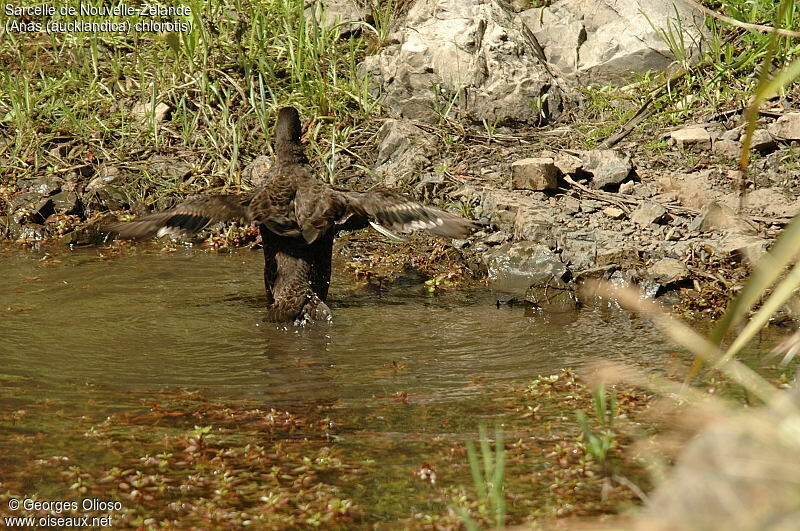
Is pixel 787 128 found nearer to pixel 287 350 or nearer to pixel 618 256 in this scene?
pixel 618 256

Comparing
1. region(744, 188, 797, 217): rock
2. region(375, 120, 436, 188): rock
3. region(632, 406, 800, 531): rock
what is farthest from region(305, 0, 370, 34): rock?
region(632, 406, 800, 531): rock

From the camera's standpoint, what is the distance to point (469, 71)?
9.23m

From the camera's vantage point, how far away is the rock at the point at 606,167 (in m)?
7.93

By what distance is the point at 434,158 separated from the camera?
877 centimetres

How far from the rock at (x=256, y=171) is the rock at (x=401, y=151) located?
3.23ft

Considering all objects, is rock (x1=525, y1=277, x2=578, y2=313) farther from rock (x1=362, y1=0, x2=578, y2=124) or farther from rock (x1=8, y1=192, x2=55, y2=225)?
rock (x1=8, y1=192, x2=55, y2=225)

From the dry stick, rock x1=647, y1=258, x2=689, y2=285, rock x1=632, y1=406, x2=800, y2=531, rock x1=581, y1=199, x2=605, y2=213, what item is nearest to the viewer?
rock x1=632, y1=406, x2=800, y2=531

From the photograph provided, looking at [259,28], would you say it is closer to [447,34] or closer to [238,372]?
[447,34]

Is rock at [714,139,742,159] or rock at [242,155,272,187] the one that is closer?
rock at [714,139,742,159]

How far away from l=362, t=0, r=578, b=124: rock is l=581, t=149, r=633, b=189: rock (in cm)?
110

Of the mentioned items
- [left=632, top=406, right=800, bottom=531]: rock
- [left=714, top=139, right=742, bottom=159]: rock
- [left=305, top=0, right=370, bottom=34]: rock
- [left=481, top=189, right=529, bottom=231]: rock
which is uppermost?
[left=305, top=0, right=370, bottom=34]: rock

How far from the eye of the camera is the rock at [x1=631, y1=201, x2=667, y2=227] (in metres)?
7.39

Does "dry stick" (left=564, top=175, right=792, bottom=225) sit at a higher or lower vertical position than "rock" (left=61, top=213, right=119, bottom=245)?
higher

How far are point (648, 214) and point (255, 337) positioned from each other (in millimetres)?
3052
